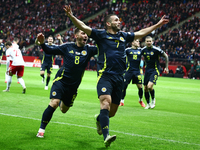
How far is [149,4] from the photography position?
41719mm

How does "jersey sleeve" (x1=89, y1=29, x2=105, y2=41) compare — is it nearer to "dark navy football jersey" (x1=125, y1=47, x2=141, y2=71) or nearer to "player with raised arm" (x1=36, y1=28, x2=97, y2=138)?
"player with raised arm" (x1=36, y1=28, x2=97, y2=138)

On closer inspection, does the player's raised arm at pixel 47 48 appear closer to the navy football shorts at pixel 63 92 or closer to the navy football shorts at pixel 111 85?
the navy football shorts at pixel 63 92

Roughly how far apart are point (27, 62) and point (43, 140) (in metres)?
35.3

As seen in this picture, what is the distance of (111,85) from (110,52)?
2.01 feet

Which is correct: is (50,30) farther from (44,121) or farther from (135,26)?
(44,121)

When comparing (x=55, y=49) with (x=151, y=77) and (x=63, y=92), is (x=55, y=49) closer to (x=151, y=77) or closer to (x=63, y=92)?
(x=63, y=92)

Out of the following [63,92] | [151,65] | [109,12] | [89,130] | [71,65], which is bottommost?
[89,130]

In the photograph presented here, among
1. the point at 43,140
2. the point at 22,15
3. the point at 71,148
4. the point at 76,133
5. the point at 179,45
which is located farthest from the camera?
the point at 22,15

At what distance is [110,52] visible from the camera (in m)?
5.22

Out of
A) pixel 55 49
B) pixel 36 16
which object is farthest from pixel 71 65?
pixel 36 16

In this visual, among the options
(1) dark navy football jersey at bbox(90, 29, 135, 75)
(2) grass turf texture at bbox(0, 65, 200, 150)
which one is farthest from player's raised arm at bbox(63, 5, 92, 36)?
(2) grass turf texture at bbox(0, 65, 200, 150)

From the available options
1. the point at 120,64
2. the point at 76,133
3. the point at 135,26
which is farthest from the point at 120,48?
the point at 135,26

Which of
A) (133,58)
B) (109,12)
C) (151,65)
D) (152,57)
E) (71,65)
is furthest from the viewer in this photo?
(109,12)

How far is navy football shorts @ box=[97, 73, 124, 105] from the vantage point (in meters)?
4.96
